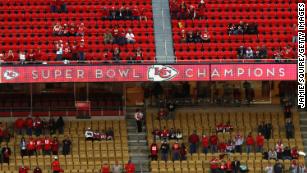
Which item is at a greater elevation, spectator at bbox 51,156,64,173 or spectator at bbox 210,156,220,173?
spectator at bbox 51,156,64,173

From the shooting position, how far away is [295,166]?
4994 centimetres

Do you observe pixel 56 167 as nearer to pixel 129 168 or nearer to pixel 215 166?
pixel 129 168

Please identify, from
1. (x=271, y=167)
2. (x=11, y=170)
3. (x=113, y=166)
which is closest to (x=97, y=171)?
(x=113, y=166)

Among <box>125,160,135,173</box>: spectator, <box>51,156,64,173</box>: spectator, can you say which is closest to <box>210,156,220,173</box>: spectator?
<box>125,160,135,173</box>: spectator

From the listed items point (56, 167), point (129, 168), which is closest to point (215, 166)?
point (129, 168)

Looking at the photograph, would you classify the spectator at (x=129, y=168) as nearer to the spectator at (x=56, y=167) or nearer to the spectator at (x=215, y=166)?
the spectator at (x=56, y=167)

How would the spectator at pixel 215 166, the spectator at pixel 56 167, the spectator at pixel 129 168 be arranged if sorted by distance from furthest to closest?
the spectator at pixel 215 166 → the spectator at pixel 129 168 → the spectator at pixel 56 167

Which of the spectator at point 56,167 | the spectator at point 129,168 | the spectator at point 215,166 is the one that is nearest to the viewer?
the spectator at point 56,167

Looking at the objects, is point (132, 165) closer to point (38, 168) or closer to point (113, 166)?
point (113, 166)

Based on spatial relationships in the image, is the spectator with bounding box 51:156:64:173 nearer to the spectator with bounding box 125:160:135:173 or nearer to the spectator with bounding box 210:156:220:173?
the spectator with bounding box 125:160:135:173

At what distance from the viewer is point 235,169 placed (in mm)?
49938

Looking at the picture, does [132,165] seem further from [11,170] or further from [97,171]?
[11,170]

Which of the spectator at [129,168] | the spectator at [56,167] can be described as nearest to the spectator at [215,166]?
the spectator at [129,168]

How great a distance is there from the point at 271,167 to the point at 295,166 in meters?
1.10
